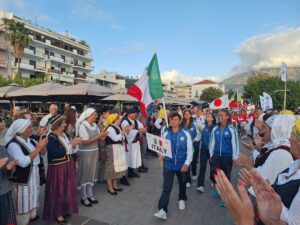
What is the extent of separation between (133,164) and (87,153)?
2222mm

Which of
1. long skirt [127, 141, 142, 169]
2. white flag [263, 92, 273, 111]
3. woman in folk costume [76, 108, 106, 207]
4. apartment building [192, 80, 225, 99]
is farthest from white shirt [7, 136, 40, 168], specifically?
apartment building [192, 80, 225, 99]

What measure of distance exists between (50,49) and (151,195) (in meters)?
50.1

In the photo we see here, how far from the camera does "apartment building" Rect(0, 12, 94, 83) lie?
41341 mm

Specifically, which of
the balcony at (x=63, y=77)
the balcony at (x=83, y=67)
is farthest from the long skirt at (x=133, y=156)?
the balcony at (x=83, y=67)

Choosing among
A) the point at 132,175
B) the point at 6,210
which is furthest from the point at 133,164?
the point at 6,210

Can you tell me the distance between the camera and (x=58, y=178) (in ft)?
13.8

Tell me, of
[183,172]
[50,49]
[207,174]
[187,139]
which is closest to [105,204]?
[183,172]

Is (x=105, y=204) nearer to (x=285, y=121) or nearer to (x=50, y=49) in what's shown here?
(x=285, y=121)

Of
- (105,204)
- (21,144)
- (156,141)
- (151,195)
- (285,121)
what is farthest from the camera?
(151,195)

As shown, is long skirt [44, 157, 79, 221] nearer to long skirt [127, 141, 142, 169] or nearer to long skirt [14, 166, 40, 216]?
long skirt [14, 166, 40, 216]

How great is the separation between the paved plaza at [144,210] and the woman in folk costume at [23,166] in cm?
64

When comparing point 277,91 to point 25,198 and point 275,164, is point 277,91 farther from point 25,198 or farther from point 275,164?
point 25,198

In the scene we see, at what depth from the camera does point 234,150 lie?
5387 mm

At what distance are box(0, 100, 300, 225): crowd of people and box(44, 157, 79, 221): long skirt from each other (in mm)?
16
